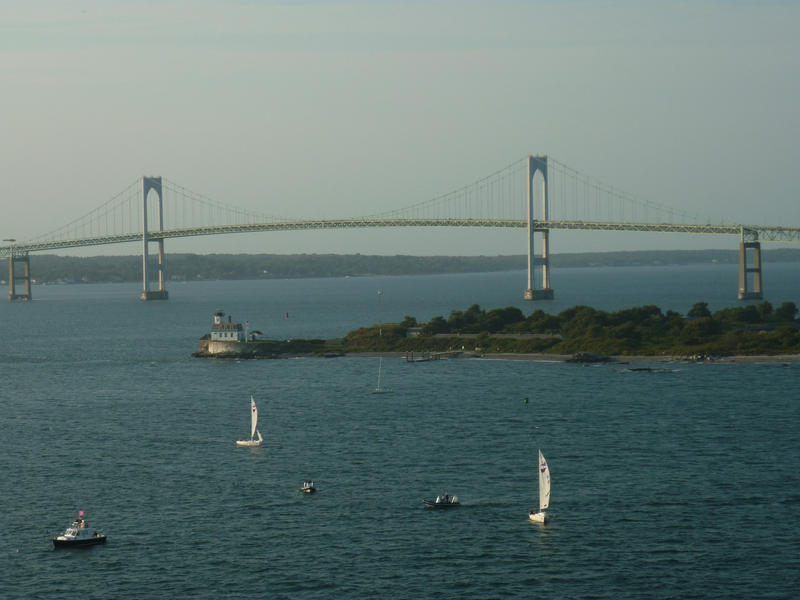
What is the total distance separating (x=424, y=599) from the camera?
30594 mm

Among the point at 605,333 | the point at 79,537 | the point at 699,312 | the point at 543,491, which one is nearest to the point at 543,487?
A: the point at 543,491

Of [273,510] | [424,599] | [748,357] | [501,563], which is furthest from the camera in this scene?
[748,357]

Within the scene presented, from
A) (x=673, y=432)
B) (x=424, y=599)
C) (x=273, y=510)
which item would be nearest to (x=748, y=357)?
(x=673, y=432)

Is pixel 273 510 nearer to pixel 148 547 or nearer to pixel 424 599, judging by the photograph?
pixel 148 547

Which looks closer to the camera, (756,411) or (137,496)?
(137,496)

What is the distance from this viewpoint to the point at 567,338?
92312 millimetres

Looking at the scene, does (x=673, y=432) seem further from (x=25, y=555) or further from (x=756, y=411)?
(x=25, y=555)

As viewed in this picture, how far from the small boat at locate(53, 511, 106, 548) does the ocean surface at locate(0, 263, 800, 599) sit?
26 cm

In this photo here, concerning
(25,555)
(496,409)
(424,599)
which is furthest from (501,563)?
(496,409)

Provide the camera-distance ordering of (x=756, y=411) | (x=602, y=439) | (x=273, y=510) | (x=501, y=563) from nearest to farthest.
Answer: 1. (x=501, y=563)
2. (x=273, y=510)
3. (x=602, y=439)
4. (x=756, y=411)

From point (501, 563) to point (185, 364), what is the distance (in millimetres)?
59467

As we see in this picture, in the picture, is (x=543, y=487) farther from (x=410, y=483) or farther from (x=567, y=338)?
(x=567, y=338)

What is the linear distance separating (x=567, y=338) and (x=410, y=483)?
5119 centimetres

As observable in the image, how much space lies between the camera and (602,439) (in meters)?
51.8
